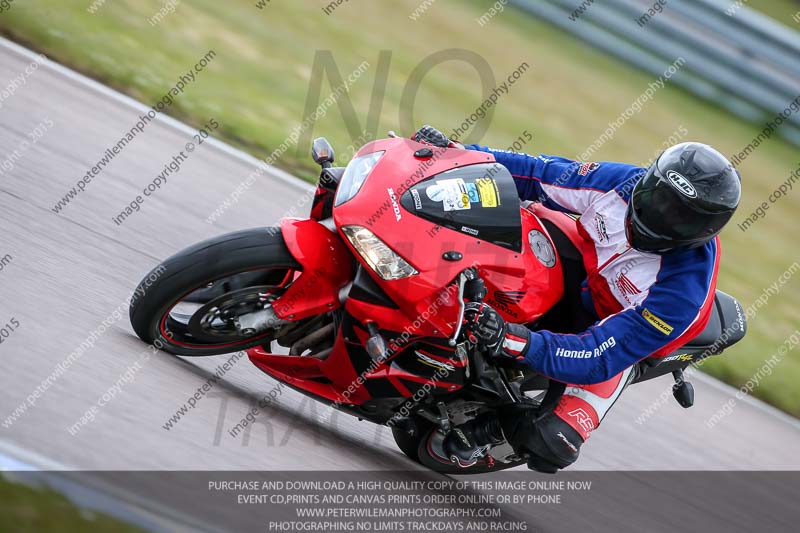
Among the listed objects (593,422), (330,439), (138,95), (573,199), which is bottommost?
(138,95)

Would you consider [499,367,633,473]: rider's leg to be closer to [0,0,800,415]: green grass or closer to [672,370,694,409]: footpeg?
[672,370,694,409]: footpeg

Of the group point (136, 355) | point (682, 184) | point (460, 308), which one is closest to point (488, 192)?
point (460, 308)

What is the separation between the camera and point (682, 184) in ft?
12.0

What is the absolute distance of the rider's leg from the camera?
4.21 m

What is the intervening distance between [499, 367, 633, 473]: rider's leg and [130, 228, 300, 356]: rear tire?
4.40 ft

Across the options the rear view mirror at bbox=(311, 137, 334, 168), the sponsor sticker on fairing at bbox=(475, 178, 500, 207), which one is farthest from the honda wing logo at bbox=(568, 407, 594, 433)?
the rear view mirror at bbox=(311, 137, 334, 168)

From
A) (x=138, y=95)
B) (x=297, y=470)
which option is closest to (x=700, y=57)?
(x=138, y=95)

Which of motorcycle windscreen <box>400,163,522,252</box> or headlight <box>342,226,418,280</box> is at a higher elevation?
motorcycle windscreen <box>400,163,522,252</box>

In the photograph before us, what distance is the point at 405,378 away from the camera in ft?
13.3

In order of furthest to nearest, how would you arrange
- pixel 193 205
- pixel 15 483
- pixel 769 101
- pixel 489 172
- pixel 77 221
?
pixel 769 101 < pixel 193 205 < pixel 77 221 < pixel 489 172 < pixel 15 483

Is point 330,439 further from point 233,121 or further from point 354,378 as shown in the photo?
point 233,121

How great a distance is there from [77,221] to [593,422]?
3.19 meters

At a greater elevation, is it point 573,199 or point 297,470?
point 573,199

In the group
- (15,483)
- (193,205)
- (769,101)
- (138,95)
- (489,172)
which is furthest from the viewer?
(769,101)
